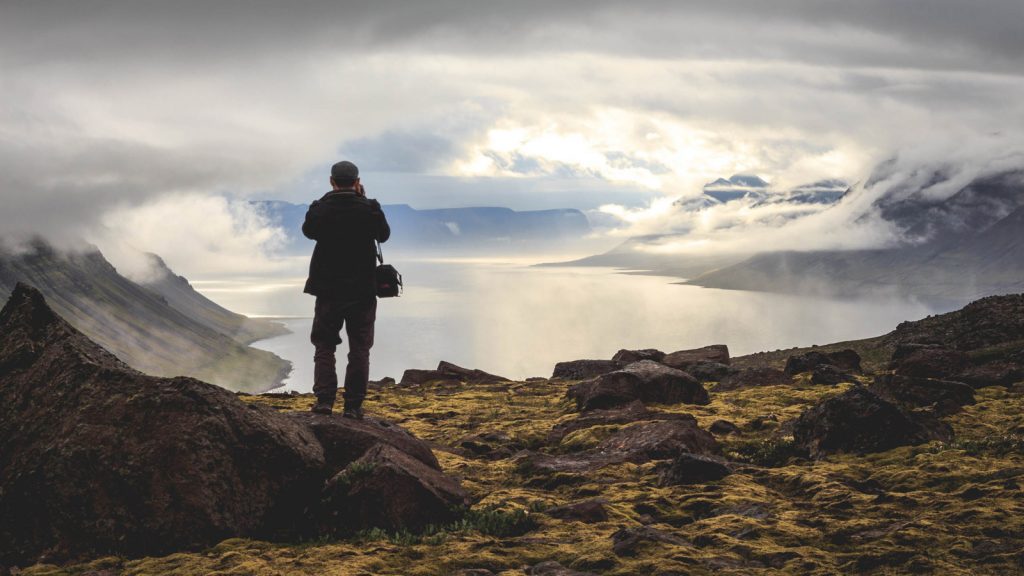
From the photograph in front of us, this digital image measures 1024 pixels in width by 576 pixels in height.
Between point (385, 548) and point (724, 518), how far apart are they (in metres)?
4.63

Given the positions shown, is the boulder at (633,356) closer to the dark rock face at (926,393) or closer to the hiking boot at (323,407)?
the dark rock face at (926,393)

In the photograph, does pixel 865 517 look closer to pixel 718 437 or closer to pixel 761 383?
pixel 718 437

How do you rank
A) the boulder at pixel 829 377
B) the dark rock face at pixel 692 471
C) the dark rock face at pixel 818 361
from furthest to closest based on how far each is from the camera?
the dark rock face at pixel 818 361 → the boulder at pixel 829 377 → the dark rock face at pixel 692 471

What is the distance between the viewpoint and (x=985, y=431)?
624 inches

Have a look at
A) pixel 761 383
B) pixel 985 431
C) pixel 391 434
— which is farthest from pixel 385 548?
pixel 761 383

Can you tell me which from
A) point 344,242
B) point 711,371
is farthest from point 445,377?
point 344,242

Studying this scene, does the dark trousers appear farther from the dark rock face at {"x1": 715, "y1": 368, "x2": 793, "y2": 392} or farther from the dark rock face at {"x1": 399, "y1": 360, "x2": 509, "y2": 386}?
the dark rock face at {"x1": 399, "y1": 360, "x2": 509, "y2": 386}

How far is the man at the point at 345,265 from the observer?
1419 centimetres

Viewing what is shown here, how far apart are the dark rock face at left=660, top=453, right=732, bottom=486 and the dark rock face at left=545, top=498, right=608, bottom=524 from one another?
202cm

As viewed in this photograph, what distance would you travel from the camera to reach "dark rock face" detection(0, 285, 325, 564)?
394 inches

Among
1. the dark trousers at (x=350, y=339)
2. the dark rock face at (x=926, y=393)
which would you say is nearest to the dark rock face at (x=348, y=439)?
the dark trousers at (x=350, y=339)

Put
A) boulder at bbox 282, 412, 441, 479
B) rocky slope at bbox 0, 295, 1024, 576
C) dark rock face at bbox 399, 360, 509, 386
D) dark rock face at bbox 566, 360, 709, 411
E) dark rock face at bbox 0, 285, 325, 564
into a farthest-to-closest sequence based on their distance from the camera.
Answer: dark rock face at bbox 399, 360, 509, 386
dark rock face at bbox 566, 360, 709, 411
boulder at bbox 282, 412, 441, 479
dark rock face at bbox 0, 285, 325, 564
rocky slope at bbox 0, 295, 1024, 576

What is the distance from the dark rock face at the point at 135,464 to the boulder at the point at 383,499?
24.7 inches

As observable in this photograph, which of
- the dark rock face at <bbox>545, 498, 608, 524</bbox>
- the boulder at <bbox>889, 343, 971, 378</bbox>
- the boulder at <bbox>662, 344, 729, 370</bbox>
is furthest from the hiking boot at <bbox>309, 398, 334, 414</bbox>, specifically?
the boulder at <bbox>662, 344, 729, 370</bbox>
